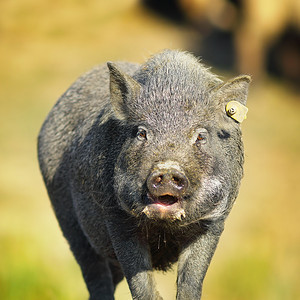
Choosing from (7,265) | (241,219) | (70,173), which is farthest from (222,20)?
(70,173)

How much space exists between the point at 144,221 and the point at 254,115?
1468 centimetres

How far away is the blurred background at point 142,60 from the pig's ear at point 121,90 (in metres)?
3.90

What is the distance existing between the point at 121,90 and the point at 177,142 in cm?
69

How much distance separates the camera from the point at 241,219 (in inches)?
614

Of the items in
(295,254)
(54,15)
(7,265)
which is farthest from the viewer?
(54,15)

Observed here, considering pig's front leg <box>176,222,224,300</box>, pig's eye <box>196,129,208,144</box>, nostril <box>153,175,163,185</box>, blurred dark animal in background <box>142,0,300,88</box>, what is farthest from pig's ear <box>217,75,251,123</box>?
blurred dark animal in background <box>142,0,300,88</box>

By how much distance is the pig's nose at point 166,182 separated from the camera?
4.77m

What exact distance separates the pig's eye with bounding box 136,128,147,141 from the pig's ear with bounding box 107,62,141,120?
26 cm

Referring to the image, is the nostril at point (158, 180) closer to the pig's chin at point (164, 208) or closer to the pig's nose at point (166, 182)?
the pig's nose at point (166, 182)

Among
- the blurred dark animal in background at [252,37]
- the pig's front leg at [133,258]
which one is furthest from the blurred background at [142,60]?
the pig's front leg at [133,258]

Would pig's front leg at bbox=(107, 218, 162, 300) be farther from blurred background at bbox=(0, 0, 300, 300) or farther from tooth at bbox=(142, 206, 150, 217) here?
blurred background at bbox=(0, 0, 300, 300)

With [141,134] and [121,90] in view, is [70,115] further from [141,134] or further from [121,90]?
[141,134]

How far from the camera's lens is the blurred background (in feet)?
37.9

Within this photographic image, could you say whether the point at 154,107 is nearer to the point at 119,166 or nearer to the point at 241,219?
the point at 119,166
